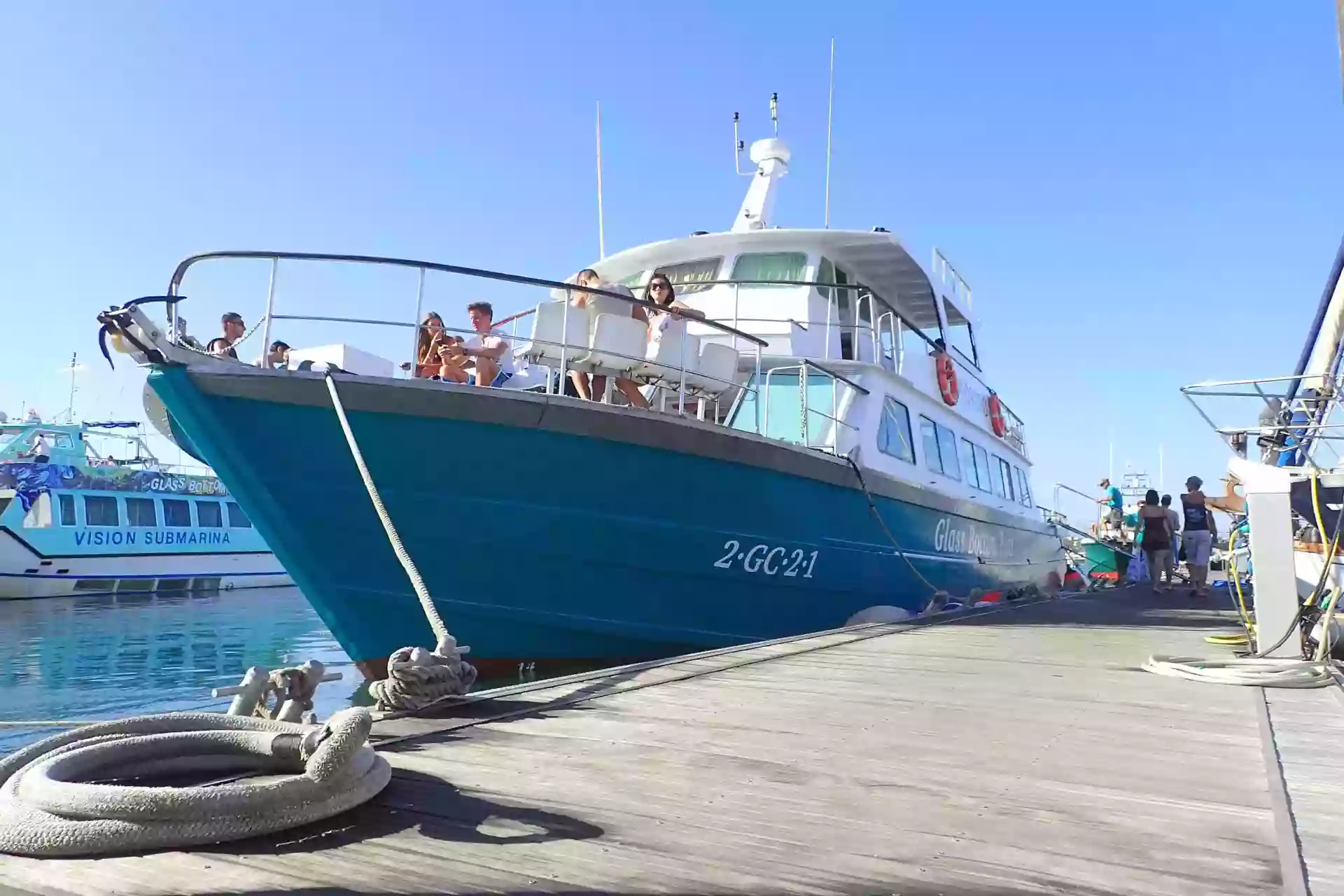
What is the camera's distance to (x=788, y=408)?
855 centimetres

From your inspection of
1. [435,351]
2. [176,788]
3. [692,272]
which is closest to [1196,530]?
[692,272]

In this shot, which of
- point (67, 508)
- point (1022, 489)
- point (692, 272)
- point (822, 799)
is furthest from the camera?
point (67, 508)

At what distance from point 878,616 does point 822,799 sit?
18.4 feet

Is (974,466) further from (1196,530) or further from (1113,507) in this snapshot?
(1113,507)

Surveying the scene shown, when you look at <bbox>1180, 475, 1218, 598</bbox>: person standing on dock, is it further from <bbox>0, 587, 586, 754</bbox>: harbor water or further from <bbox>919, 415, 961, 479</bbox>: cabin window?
<bbox>0, 587, 586, 754</bbox>: harbor water

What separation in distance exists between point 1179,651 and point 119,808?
626 cm

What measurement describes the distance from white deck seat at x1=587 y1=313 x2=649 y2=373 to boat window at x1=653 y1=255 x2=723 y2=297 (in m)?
3.55

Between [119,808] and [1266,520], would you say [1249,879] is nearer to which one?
[119,808]

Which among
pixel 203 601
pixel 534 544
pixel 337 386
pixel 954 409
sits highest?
pixel 954 409

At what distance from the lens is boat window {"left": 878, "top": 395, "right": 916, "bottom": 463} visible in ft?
29.8

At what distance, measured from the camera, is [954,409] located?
1133 centimetres

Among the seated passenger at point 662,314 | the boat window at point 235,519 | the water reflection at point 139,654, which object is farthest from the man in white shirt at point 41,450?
the seated passenger at point 662,314

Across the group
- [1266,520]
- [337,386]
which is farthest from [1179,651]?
[337,386]

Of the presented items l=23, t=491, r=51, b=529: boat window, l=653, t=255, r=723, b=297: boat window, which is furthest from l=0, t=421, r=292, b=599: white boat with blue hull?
l=653, t=255, r=723, b=297: boat window
